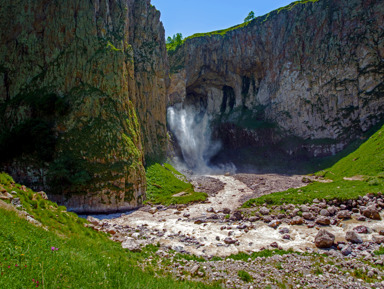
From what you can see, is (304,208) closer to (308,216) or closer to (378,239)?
(308,216)

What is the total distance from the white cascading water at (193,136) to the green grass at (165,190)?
32.0 m

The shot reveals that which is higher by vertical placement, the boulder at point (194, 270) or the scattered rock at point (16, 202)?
the scattered rock at point (16, 202)

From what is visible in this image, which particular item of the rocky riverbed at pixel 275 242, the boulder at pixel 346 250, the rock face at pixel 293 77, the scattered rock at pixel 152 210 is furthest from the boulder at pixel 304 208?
the rock face at pixel 293 77

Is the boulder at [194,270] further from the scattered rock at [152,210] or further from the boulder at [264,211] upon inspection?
the scattered rock at [152,210]

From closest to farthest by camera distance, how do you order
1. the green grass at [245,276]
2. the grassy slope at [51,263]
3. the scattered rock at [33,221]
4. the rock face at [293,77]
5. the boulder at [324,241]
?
the grassy slope at [51,263]
the scattered rock at [33,221]
the green grass at [245,276]
the boulder at [324,241]
the rock face at [293,77]

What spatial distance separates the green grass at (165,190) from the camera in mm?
29047

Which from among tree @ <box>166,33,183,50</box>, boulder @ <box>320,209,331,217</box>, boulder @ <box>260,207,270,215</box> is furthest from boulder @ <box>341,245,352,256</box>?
tree @ <box>166,33,183,50</box>

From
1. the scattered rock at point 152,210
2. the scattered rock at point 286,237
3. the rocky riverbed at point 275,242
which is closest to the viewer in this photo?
the rocky riverbed at point 275,242

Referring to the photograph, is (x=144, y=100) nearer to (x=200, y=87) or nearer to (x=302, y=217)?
(x=302, y=217)

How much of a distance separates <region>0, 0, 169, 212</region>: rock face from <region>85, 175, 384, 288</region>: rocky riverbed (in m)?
6.04

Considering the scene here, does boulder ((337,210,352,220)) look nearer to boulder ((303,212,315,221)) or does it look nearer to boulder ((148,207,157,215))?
boulder ((303,212,315,221))

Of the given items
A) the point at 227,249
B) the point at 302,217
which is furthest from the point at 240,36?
the point at 227,249

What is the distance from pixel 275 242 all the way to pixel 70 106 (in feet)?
86.1

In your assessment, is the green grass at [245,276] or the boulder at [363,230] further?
the boulder at [363,230]
